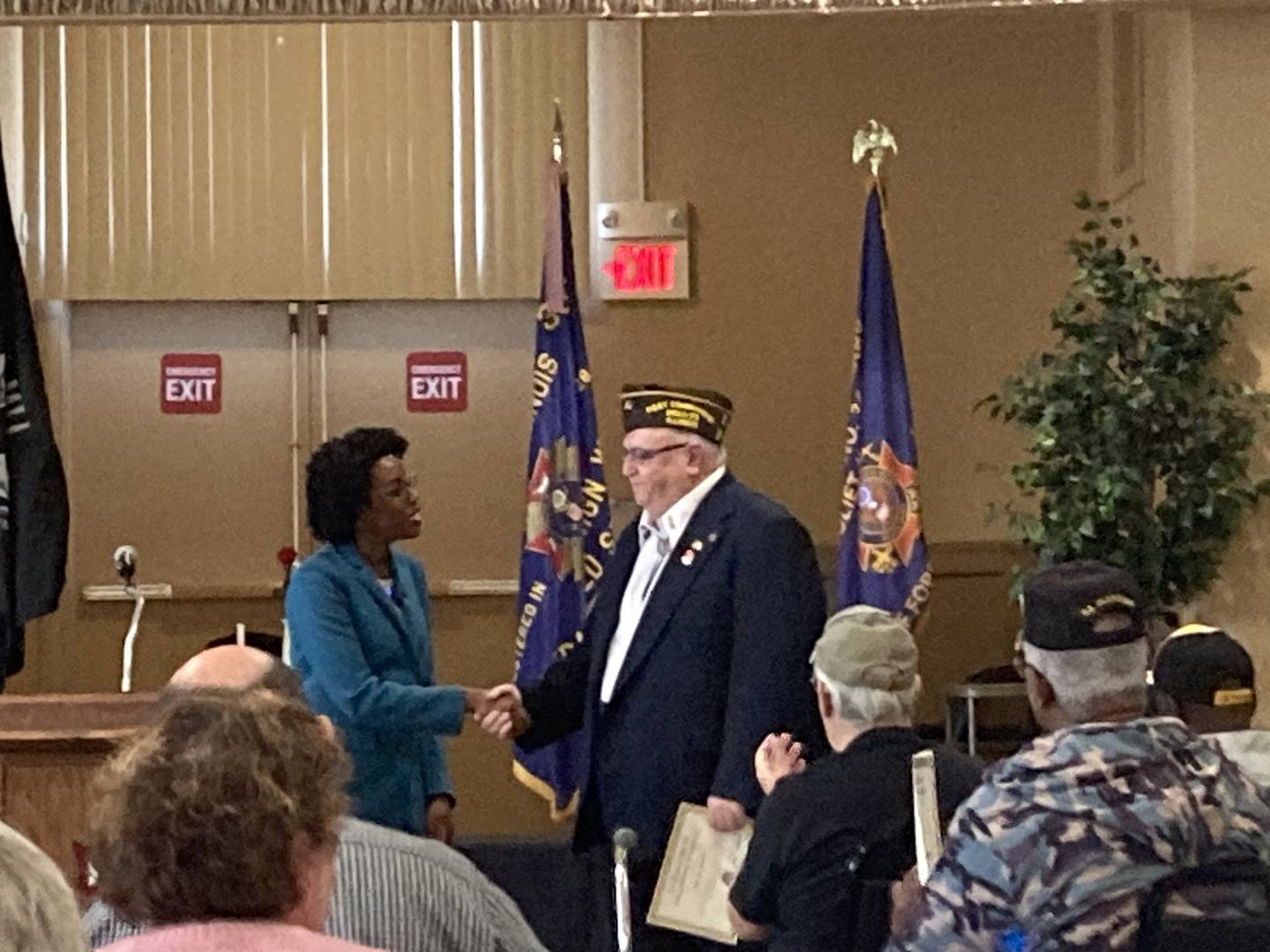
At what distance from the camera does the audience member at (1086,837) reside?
2125 millimetres

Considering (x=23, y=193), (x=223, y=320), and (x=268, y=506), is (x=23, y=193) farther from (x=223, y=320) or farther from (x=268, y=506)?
(x=268, y=506)

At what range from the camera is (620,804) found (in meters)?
3.88

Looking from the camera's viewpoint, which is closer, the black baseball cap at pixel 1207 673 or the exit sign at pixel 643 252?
the black baseball cap at pixel 1207 673

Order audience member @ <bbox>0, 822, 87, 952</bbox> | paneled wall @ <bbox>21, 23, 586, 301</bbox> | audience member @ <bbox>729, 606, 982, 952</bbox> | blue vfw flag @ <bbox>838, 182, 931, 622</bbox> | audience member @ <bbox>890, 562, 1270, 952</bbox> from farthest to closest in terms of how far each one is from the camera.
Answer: paneled wall @ <bbox>21, 23, 586, 301</bbox>
blue vfw flag @ <bbox>838, 182, 931, 622</bbox>
audience member @ <bbox>729, 606, 982, 952</bbox>
audience member @ <bbox>890, 562, 1270, 952</bbox>
audience member @ <bbox>0, 822, 87, 952</bbox>

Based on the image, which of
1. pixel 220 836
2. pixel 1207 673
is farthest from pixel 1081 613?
pixel 220 836

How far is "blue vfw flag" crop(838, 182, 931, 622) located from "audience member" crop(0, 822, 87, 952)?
4578mm

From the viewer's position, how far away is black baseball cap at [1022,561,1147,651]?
234 centimetres

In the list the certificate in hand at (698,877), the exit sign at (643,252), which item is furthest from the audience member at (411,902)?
the exit sign at (643,252)

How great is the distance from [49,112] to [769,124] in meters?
2.57

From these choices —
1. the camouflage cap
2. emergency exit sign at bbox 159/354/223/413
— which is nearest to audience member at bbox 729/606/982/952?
the camouflage cap

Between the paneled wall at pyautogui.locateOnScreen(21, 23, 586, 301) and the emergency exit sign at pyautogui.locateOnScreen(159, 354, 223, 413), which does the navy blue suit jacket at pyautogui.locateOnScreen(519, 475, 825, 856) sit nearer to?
the paneled wall at pyautogui.locateOnScreen(21, 23, 586, 301)

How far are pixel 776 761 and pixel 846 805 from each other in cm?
45

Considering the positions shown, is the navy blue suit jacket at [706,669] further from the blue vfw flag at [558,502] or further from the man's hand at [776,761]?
the blue vfw flag at [558,502]

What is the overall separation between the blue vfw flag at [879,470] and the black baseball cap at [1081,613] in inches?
134
